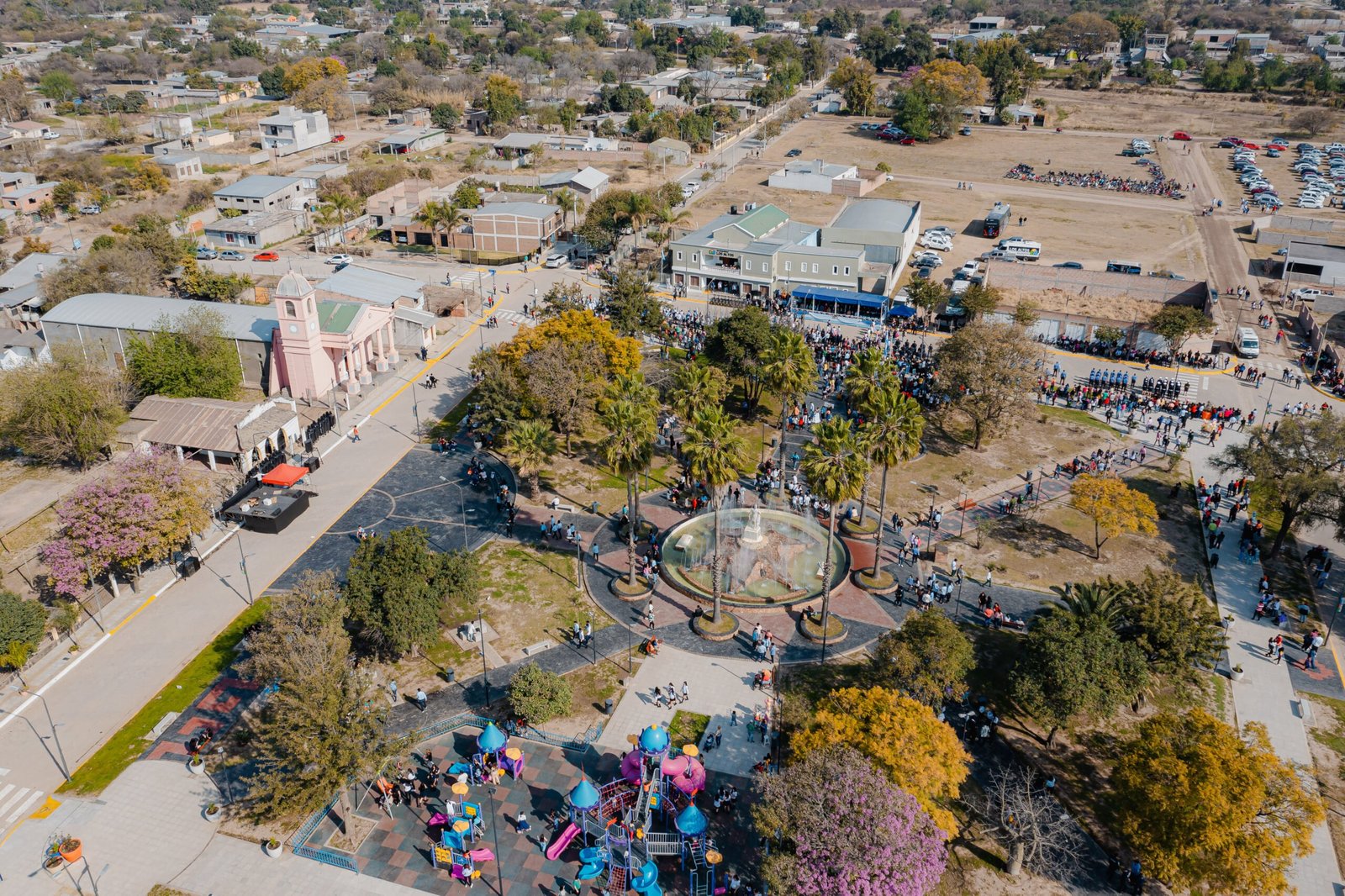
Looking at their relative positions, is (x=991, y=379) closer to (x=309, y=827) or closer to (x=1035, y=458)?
(x=1035, y=458)

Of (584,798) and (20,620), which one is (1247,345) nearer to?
(584,798)

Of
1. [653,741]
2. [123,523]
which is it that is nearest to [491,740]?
[653,741]

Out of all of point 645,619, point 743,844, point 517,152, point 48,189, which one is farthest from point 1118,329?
point 48,189

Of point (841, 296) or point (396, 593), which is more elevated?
point (396, 593)

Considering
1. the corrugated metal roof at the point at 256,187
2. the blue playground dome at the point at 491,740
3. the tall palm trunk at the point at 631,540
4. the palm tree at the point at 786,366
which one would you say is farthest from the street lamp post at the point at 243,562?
the corrugated metal roof at the point at 256,187

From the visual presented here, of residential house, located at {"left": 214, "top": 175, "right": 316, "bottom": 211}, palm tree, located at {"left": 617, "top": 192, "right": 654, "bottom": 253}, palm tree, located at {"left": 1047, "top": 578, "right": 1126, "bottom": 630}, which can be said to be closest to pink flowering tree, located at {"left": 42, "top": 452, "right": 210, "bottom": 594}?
palm tree, located at {"left": 1047, "top": 578, "right": 1126, "bottom": 630}

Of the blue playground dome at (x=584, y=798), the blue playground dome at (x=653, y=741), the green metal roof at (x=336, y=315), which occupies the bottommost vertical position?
the blue playground dome at (x=584, y=798)

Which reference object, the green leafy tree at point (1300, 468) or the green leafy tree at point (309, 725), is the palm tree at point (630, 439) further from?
the green leafy tree at point (1300, 468)
